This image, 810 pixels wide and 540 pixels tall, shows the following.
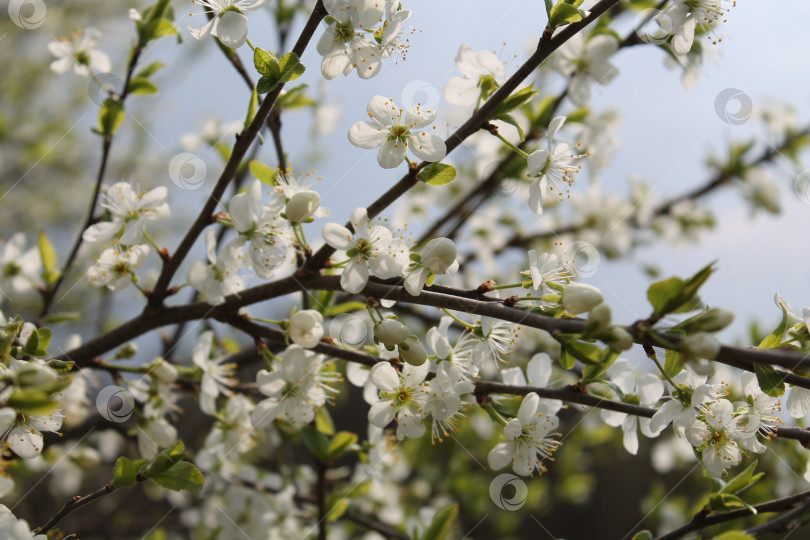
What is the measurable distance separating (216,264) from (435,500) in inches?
86.7

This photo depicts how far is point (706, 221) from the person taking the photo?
294 cm

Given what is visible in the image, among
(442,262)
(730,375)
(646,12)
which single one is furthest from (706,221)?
(442,262)

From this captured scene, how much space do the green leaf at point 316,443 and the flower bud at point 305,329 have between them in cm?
50

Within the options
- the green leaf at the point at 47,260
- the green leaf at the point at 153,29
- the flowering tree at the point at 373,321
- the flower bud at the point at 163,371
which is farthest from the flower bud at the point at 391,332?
the green leaf at the point at 47,260

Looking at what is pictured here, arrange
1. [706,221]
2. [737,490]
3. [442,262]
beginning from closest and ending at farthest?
[442,262] → [737,490] → [706,221]

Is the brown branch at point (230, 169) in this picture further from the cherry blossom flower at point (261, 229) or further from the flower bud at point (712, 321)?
the flower bud at point (712, 321)

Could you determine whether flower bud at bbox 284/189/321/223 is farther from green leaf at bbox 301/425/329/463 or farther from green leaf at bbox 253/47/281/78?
green leaf at bbox 301/425/329/463

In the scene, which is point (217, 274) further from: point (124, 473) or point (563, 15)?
point (563, 15)

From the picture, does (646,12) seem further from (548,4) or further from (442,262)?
(442,262)

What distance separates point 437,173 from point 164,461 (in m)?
0.70

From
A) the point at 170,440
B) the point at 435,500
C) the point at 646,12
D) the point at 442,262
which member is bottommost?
the point at 435,500

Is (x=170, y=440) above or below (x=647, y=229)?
below

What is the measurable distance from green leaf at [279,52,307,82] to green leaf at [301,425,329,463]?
92 centimetres

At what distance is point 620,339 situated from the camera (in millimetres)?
788
